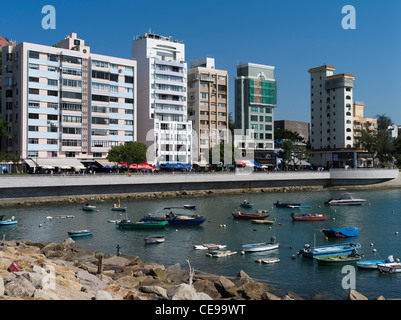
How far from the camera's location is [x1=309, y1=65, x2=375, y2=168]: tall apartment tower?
15175 cm

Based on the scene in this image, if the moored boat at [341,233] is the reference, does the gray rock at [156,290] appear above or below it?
above

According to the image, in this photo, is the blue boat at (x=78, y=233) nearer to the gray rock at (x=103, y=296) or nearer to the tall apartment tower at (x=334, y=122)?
the gray rock at (x=103, y=296)

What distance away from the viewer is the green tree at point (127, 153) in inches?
3964

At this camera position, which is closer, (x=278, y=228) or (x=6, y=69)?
(x=278, y=228)

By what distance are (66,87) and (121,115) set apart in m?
16.5

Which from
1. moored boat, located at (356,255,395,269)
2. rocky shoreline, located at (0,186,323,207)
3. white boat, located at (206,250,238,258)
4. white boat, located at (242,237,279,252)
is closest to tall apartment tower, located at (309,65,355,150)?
rocky shoreline, located at (0,186,323,207)

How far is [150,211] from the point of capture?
2758 inches

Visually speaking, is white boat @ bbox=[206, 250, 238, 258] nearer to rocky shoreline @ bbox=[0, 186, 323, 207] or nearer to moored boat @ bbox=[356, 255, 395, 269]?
moored boat @ bbox=[356, 255, 395, 269]

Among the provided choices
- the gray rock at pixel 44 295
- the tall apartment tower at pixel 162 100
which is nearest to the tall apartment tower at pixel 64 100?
the tall apartment tower at pixel 162 100

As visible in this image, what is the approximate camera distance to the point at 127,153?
10056 cm

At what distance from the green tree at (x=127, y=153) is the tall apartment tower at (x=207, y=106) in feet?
99.7

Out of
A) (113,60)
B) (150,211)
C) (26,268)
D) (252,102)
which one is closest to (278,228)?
(150,211)

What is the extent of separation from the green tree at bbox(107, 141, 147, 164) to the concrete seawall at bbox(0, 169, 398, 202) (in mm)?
11024

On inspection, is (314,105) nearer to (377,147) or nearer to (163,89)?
(377,147)
